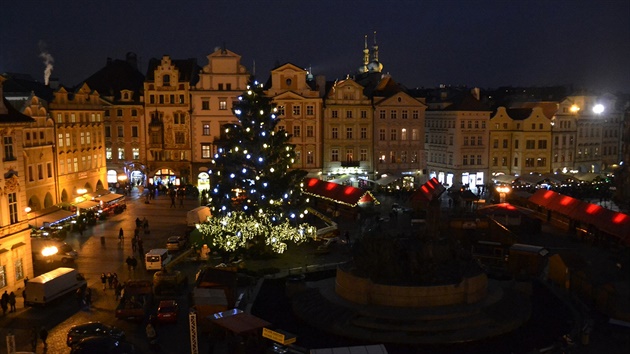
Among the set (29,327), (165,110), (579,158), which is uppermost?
(165,110)

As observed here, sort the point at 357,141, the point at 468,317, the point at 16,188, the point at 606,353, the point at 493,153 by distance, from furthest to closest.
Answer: the point at 493,153, the point at 357,141, the point at 16,188, the point at 468,317, the point at 606,353

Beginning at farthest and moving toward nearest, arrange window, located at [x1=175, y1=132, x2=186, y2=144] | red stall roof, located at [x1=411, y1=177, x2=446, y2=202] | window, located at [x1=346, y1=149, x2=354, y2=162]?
window, located at [x1=175, y1=132, x2=186, y2=144] → window, located at [x1=346, y1=149, x2=354, y2=162] → red stall roof, located at [x1=411, y1=177, x2=446, y2=202]

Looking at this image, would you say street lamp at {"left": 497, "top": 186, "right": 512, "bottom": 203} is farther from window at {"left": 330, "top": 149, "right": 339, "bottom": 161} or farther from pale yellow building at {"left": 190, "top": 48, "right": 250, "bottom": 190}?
pale yellow building at {"left": 190, "top": 48, "right": 250, "bottom": 190}

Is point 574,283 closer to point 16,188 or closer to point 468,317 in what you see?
point 468,317

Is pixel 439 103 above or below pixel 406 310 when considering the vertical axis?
above

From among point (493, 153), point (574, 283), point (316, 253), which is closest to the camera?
point (574, 283)

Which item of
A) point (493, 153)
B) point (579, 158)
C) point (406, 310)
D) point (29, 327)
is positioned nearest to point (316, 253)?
point (406, 310)

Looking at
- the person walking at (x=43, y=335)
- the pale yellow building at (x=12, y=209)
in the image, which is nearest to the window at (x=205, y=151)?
the pale yellow building at (x=12, y=209)

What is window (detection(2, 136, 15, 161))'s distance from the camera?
30.1 meters

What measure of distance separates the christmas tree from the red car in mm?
11329

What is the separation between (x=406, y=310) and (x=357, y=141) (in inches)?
1540

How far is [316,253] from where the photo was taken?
1414 inches

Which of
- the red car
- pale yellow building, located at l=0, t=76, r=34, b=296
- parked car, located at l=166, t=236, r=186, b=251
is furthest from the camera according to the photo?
parked car, located at l=166, t=236, r=186, b=251

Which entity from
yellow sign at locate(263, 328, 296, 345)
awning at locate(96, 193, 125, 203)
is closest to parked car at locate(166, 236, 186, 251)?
awning at locate(96, 193, 125, 203)
